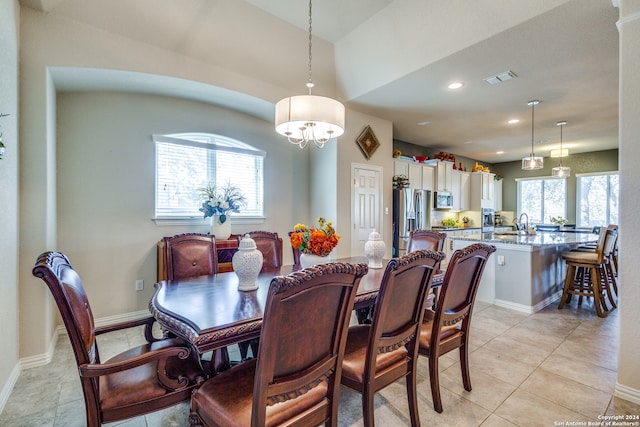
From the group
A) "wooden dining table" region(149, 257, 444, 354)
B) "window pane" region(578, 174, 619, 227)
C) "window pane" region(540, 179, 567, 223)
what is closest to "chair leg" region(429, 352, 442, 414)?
"wooden dining table" region(149, 257, 444, 354)

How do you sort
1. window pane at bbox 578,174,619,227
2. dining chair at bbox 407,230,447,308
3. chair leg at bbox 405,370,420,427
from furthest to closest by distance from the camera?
1. window pane at bbox 578,174,619,227
2. dining chair at bbox 407,230,447,308
3. chair leg at bbox 405,370,420,427

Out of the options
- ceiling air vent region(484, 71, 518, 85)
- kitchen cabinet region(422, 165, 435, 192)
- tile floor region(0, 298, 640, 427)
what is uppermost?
ceiling air vent region(484, 71, 518, 85)

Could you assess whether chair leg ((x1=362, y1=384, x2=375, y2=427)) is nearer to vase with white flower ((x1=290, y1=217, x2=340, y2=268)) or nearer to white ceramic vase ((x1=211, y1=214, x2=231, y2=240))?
vase with white flower ((x1=290, y1=217, x2=340, y2=268))

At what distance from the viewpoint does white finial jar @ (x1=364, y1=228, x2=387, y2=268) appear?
8.39ft

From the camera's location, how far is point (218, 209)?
3.73m

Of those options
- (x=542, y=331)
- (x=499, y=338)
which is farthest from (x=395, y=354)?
(x=542, y=331)

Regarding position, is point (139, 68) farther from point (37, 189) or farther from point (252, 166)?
point (252, 166)

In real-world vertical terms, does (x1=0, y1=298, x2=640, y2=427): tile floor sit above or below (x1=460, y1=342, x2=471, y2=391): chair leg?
below

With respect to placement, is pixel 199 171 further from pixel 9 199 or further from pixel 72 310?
pixel 72 310

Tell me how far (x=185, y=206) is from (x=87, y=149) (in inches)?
45.6

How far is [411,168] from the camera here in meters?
5.88

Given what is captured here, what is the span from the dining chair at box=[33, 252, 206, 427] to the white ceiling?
8.26 ft

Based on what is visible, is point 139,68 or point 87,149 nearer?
point 139,68

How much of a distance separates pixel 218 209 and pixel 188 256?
4.15 ft
